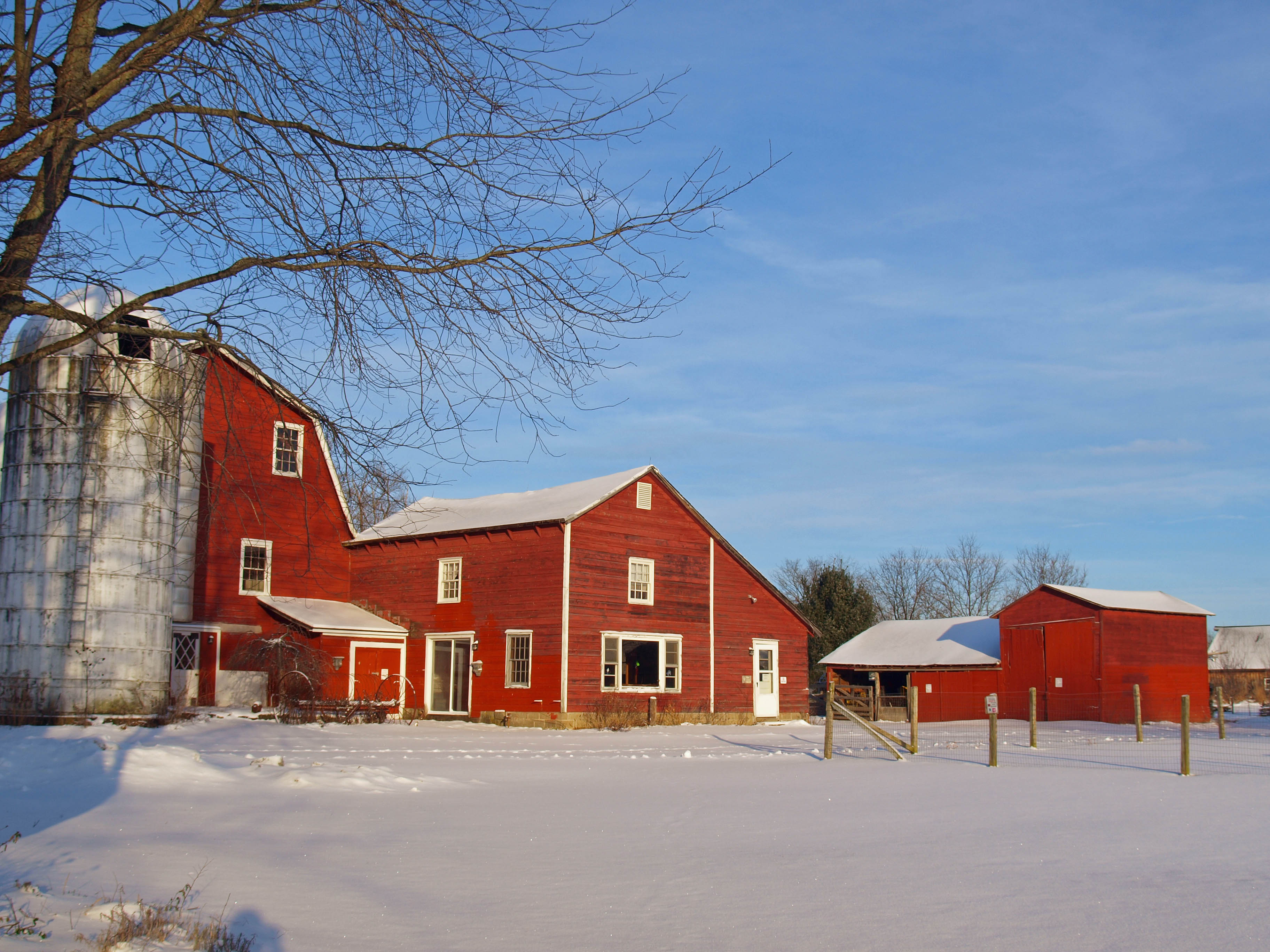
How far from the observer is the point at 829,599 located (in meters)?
56.3

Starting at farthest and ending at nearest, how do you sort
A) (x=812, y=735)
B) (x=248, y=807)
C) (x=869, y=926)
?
(x=812, y=735), (x=248, y=807), (x=869, y=926)

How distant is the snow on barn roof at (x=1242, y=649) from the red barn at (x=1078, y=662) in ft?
161

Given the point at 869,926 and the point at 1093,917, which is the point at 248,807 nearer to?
the point at 869,926

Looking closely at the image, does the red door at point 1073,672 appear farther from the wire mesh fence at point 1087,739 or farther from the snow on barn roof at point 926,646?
the snow on barn roof at point 926,646

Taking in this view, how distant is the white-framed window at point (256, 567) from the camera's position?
30172 mm

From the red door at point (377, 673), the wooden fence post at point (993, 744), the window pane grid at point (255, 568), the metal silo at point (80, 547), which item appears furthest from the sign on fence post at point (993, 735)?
the window pane grid at point (255, 568)

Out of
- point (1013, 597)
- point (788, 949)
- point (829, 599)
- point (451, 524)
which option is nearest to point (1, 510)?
point (451, 524)

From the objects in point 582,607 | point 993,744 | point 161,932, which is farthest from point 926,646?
point 161,932

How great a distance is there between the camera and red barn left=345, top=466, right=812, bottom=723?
28.7m

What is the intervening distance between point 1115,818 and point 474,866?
283 inches

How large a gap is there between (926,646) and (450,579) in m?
21.3

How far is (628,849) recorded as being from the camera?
31.9ft

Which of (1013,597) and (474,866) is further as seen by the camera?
(1013,597)

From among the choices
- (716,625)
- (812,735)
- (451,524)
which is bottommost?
(812,735)
